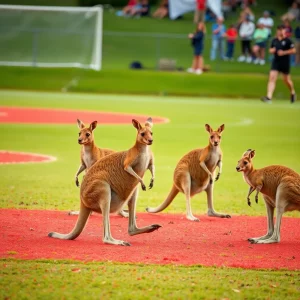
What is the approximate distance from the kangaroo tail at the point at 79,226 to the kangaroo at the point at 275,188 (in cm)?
189

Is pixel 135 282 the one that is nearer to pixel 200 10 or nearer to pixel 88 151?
pixel 88 151

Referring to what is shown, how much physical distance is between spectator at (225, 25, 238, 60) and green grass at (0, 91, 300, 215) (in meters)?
4.93

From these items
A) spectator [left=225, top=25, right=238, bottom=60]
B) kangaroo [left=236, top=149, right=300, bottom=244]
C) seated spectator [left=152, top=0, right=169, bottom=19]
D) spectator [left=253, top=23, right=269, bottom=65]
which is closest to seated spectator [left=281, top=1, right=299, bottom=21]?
seated spectator [left=152, top=0, right=169, bottom=19]

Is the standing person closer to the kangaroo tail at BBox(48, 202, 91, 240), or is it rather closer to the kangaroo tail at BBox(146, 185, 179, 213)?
the kangaroo tail at BBox(146, 185, 179, 213)

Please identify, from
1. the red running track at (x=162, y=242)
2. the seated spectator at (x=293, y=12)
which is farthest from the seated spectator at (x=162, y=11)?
the red running track at (x=162, y=242)

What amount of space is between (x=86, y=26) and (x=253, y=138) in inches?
758

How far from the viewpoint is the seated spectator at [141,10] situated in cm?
4759

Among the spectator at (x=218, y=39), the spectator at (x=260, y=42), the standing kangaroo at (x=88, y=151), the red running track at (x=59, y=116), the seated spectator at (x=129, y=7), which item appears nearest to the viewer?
the standing kangaroo at (x=88, y=151)

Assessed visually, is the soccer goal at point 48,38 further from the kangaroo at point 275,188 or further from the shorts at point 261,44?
the kangaroo at point 275,188

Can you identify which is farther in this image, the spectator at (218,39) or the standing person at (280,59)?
the spectator at (218,39)

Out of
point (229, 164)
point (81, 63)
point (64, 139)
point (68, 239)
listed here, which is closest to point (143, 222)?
point (68, 239)

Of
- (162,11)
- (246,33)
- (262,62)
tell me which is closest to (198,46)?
(246,33)

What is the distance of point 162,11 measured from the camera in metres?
47.6

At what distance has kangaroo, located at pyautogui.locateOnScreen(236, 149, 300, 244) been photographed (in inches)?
380
